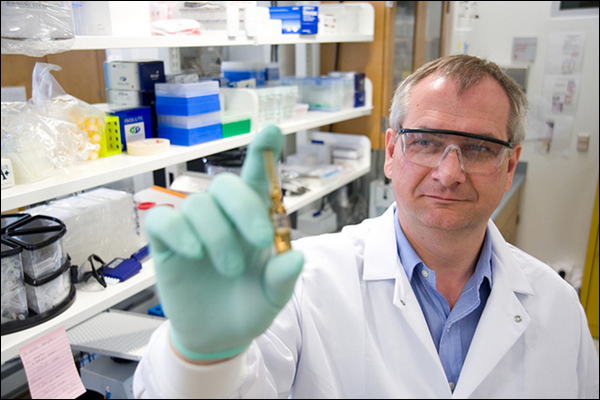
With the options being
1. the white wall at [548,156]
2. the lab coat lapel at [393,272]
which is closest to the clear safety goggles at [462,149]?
the lab coat lapel at [393,272]

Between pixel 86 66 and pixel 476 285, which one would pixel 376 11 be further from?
pixel 476 285

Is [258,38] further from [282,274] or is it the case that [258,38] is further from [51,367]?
[282,274]

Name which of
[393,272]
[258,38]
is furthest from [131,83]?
[393,272]

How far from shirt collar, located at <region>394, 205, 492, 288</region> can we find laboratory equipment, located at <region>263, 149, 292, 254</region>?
2.33 feet

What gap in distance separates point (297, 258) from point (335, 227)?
8.44 feet

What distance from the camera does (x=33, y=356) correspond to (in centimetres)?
122

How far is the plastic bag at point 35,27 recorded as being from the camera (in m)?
1.19

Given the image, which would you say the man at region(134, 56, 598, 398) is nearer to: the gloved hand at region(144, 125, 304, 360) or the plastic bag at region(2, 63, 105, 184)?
the gloved hand at region(144, 125, 304, 360)

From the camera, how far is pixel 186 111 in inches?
65.6

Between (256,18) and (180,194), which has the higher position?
(256,18)

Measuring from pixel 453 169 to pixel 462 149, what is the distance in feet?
0.18

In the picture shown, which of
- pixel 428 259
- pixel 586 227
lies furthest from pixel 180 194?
pixel 586 227

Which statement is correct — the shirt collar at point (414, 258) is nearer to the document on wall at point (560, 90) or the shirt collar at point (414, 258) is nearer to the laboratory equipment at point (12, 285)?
the laboratory equipment at point (12, 285)

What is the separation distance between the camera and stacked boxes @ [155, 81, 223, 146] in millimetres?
1670
